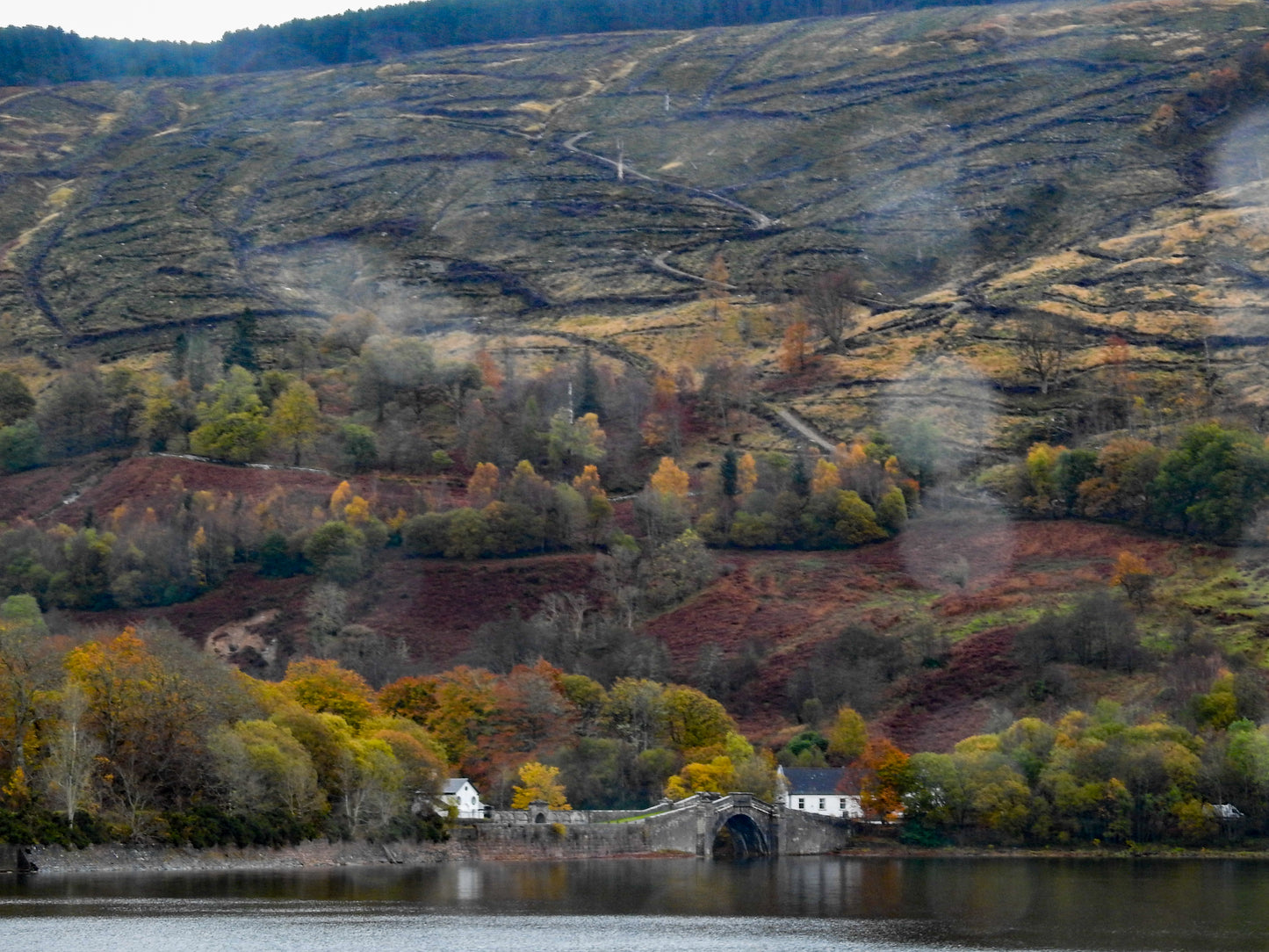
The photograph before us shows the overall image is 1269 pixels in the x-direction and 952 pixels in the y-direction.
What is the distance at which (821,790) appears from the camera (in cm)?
12425

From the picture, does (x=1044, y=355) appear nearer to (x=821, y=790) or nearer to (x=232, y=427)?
(x=232, y=427)

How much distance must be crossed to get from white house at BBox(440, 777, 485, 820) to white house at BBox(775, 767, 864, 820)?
1981cm

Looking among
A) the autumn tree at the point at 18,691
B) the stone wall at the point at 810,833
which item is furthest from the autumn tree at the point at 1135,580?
the autumn tree at the point at 18,691

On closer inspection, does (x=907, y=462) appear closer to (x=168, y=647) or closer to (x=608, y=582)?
(x=608, y=582)

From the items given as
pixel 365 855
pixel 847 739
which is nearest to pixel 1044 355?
pixel 847 739

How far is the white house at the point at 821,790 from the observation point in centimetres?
12231

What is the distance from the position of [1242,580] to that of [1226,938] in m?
82.4

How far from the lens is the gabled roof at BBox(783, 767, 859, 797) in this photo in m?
124

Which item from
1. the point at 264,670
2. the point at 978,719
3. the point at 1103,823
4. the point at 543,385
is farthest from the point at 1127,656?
the point at 543,385

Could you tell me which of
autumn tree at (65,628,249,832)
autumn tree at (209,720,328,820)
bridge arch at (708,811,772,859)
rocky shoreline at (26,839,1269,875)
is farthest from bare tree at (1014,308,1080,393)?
autumn tree at (65,628,249,832)

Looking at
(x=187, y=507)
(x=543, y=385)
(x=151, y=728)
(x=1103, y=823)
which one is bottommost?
(x=1103, y=823)

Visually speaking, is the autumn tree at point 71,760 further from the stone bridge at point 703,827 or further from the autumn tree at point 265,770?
the stone bridge at point 703,827

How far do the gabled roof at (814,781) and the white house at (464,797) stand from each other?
20790 mm

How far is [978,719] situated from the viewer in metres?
129
